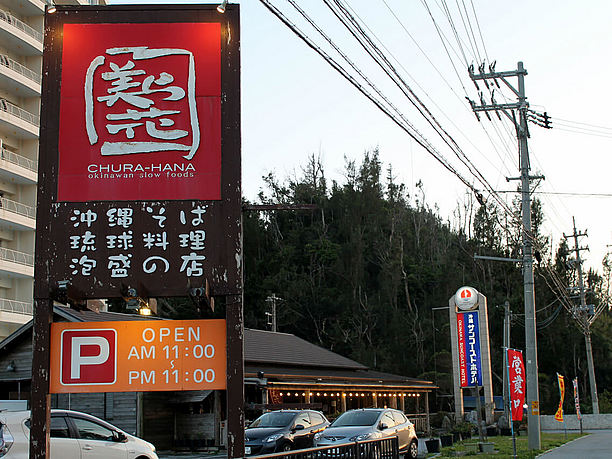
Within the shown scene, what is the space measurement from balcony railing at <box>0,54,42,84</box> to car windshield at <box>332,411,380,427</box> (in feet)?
134

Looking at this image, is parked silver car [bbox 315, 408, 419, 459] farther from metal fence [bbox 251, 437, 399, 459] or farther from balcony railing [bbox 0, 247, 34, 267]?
balcony railing [bbox 0, 247, 34, 267]

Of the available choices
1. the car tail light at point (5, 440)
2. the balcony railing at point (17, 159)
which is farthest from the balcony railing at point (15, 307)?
the car tail light at point (5, 440)

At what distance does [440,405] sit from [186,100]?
47260 millimetres

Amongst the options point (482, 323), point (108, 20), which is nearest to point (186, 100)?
point (108, 20)

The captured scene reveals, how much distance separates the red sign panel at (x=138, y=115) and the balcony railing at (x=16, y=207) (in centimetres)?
4286

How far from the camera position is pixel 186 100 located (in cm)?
961

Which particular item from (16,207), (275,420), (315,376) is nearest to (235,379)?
(275,420)

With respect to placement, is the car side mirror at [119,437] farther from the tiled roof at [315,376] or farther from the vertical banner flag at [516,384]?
the tiled roof at [315,376]

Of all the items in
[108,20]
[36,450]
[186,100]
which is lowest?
[36,450]

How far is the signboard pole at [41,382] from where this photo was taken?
877 centimetres

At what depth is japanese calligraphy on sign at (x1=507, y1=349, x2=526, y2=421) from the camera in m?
19.3

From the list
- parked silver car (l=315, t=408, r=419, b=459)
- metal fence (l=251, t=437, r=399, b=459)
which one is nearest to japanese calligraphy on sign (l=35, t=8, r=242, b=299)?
metal fence (l=251, t=437, r=399, b=459)

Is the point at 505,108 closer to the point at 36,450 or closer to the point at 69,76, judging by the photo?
the point at 69,76

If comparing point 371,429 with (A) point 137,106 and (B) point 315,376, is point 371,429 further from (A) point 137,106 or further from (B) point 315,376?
(A) point 137,106
